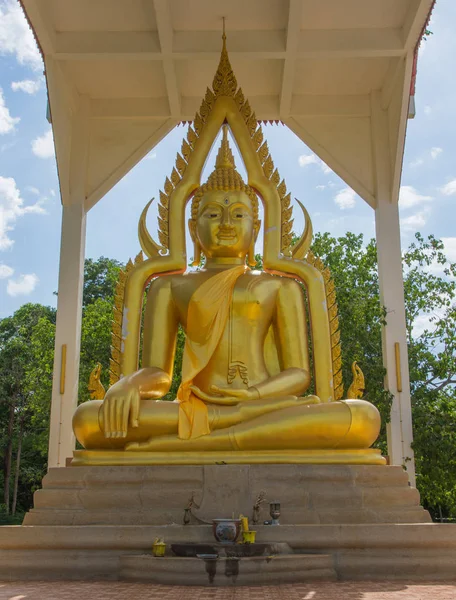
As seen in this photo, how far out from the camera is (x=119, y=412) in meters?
4.58

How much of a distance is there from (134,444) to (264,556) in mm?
1539

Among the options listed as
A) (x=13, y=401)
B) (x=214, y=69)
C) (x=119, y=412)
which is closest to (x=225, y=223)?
(x=119, y=412)

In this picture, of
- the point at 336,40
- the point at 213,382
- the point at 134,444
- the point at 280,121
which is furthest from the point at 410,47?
the point at 134,444

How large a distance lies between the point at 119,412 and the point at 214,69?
5851 mm

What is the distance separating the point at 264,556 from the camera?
3.35m

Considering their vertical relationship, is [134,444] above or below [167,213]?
below

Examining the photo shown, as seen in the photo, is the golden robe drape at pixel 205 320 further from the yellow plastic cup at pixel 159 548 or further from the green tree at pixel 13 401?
the green tree at pixel 13 401

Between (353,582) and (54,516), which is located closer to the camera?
(353,582)

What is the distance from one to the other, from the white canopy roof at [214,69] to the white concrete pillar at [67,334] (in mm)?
499

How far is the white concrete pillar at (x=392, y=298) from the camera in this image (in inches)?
331

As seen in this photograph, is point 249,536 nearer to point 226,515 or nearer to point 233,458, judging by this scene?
point 226,515

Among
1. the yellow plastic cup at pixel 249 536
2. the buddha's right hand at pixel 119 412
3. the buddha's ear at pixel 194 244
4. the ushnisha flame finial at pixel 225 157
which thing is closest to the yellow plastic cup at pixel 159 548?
the yellow plastic cup at pixel 249 536

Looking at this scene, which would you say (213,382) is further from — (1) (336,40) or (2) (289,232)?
(1) (336,40)

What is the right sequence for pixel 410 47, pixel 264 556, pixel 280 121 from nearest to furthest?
pixel 264 556 < pixel 410 47 < pixel 280 121
